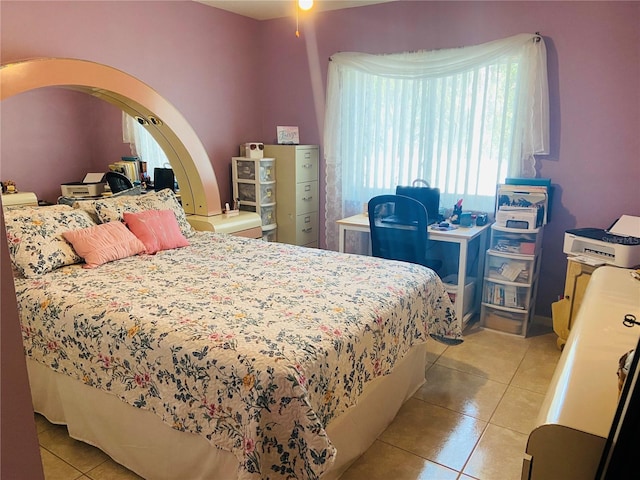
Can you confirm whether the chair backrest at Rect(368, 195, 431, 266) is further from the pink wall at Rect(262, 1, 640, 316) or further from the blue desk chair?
the pink wall at Rect(262, 1, 640, 316)

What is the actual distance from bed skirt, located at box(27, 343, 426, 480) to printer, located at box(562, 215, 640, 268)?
1.47 metres

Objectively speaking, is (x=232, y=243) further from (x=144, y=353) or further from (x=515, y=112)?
(x=515, y=112)

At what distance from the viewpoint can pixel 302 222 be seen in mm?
4328

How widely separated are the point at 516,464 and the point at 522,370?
916 millimetres

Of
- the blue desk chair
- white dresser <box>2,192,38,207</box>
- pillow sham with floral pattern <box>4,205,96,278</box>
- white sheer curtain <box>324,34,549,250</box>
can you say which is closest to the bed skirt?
pillow sham with floral pattern <box>4,205,96,278</box>

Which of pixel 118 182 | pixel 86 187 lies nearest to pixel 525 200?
pixel 118 182

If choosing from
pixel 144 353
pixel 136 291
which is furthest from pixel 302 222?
pixel 144 353

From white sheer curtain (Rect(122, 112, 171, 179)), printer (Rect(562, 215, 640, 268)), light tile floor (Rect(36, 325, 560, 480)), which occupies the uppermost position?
white sheer curtain (Rect(122, 112, 171, 179))

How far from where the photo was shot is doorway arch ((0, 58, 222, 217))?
2676mm

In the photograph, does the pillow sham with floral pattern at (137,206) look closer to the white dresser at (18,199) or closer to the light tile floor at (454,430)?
the white dresser at (18,199)

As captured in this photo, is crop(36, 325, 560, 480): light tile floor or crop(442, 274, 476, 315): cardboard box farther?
crop(442, 274, 476, 315): cardboard box

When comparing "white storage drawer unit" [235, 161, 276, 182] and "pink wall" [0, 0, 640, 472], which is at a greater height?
"pink wall" [0, 0, 640, 472]

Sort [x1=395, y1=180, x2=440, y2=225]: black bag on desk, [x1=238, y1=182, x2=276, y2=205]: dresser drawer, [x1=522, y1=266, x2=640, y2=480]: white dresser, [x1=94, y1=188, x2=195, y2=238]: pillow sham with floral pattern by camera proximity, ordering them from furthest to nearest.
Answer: [x1=238, y1=182, x2=276, y2=205]: dresser drawer
[x1=395, y1=180, x2=440, y2=225]: black bag on desk
[x1=94, y1=188, x2=195, y2=238]: pillow sham with floral pattern
[x1=522, y1=266, x2=640, y2=480]: white dresser

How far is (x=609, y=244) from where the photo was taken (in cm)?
278
